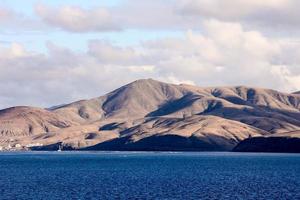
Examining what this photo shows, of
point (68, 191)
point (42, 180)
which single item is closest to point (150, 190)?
point (68, 191)

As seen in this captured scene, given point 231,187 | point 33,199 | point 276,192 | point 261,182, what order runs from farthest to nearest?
point 261,182 < point 231,187 < point 276,192 < point 33,199

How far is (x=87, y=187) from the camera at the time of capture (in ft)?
400

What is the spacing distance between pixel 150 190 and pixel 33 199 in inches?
904

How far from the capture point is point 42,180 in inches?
5615

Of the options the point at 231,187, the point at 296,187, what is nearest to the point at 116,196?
the point at 231,187

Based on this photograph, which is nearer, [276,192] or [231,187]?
[276,192]

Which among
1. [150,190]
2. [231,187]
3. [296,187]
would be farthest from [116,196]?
[296,187]

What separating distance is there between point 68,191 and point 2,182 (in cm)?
2804

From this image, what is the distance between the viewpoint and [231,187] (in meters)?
120

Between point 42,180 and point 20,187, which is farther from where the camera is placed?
point 42,180

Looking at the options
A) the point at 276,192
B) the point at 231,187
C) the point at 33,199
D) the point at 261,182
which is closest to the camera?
the point at 33,199

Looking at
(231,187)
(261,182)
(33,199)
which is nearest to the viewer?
(33,199)

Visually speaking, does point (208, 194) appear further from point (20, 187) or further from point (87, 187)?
point (20, 187)

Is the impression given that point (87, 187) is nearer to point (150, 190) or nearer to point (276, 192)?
point (150, 190)
